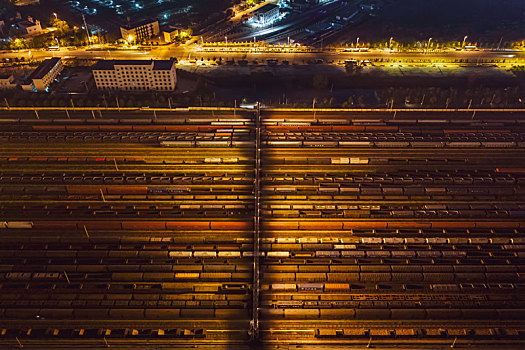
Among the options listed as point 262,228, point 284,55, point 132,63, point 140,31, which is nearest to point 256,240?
point 262,228

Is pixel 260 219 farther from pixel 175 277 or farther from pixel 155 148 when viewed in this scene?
→ pixel 155 148

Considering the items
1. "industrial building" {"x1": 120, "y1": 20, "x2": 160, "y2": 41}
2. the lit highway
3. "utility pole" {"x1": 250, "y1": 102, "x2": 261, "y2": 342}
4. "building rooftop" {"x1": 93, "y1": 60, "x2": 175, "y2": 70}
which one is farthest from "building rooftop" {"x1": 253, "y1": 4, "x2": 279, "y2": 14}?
"utility pole" {"x1": 250, "y1": 102, "x2": 261, "y2": 342}

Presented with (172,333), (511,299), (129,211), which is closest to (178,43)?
(129,211)

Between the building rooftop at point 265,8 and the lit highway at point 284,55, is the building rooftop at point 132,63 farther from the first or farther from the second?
the building rooftop at point 265,8

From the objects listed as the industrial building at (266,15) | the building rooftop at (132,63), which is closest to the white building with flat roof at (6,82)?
the building rooftop at (132,63)

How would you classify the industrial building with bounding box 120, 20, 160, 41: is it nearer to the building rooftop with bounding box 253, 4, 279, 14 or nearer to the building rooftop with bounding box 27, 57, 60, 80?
the building rooftop with bounding box 27, 57, 60, 80

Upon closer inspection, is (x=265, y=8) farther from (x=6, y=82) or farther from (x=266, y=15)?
(x=6, y=82)
